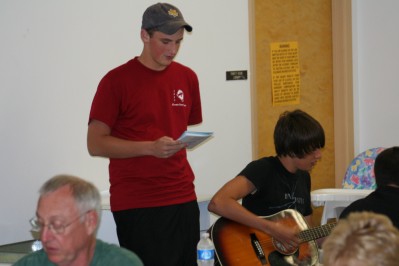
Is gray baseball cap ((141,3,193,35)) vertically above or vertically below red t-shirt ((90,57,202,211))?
above

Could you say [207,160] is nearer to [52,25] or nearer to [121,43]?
[121,43]

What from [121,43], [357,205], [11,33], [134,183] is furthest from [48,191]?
[121,43]

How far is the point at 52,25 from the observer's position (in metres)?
3.83

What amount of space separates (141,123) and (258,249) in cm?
95

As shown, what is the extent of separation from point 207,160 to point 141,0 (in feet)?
3.95

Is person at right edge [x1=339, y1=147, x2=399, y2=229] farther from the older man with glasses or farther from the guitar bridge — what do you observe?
the older man with glasses

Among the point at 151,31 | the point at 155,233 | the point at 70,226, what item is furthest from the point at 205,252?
the point at 70,226

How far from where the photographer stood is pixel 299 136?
3445 mm

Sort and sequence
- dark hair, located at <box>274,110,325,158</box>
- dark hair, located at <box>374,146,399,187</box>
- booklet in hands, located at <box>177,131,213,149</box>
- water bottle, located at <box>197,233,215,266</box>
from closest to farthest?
booklet in hands, located at <box>177,131,213,149</box>
dark hair, located at <box>374,146,399,187</box>
water bottle, located at <box>197,233,215,266</box>
dark hair, located at <box>274,110,325,158</box>

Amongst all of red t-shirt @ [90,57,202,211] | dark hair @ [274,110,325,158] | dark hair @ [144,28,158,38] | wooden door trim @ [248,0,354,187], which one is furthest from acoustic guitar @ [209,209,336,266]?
wooden door trim @ [248,0,354,187]

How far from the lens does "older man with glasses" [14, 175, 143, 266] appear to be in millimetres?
2154

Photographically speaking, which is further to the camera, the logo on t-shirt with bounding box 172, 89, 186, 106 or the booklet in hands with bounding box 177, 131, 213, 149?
the logo on t-shirt with bounding box 172, 89, 186, 106

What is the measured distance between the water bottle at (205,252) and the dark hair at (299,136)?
23.7 inches

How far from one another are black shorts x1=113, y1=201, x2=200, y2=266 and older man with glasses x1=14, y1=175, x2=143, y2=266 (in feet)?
2.53
